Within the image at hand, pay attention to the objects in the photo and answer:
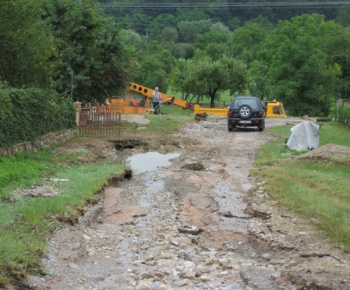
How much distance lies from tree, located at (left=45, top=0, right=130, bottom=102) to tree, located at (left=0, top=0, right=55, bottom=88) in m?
4.52

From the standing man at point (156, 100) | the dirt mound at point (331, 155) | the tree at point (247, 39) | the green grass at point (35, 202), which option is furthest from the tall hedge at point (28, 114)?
the tree at point (247, 39)

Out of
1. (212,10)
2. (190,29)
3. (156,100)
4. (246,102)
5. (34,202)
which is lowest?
(34,202)

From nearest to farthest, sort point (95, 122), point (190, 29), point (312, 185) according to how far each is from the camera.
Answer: point (312, 185) < point (95, 122) < point (190, 29)

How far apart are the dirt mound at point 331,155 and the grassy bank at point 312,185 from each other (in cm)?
4

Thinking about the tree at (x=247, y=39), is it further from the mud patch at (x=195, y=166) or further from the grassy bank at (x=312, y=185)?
the mud patch at (x=195, y=166)

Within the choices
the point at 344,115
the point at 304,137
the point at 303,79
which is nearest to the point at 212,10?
the point at 303,79

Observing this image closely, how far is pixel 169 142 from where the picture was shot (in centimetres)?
2406

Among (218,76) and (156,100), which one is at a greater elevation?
(218,76)

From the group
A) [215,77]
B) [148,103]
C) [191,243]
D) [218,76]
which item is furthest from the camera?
[215,77]

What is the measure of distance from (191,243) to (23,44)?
12823mm

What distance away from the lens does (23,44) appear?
20312 millimetres

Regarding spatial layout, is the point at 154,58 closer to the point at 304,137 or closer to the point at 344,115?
the point at 344,115

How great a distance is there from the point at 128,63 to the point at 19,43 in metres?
8.77

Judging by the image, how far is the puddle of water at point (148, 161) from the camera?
18.5 meters
